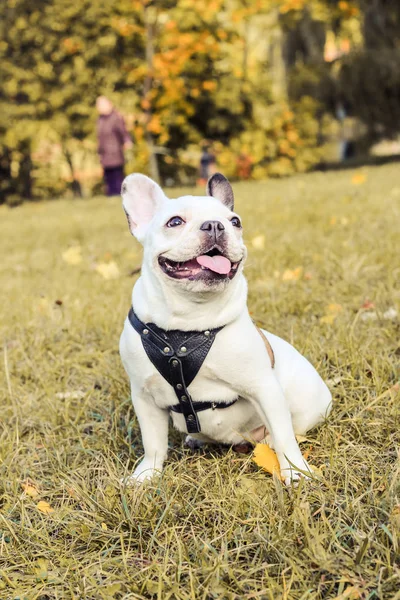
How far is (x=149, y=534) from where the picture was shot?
1617 mm

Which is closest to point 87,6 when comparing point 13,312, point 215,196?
point 13,312

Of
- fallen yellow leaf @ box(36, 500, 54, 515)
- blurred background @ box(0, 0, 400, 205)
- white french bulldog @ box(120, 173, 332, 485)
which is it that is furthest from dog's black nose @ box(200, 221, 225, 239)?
blurred background @ box(0, 0, 400, 205)

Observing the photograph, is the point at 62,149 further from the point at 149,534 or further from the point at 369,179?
the point at 149,534

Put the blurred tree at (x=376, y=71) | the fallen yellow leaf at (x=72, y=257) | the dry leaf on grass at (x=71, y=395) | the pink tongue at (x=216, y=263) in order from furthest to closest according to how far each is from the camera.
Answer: the blurred tree at (x=376, y=71) → the fallen yellow leaf at (x=72, y=257) → the dry leaf on grass at (x=71, y=395) → the pink tongue at (x=216, y=263)

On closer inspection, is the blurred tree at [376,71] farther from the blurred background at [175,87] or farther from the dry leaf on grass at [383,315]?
the dry leaf on grass at [383,315]

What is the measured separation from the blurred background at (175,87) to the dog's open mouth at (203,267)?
11.4 meters

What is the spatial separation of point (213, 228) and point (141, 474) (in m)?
0.84

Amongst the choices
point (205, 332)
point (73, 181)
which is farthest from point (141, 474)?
point (73, 181)

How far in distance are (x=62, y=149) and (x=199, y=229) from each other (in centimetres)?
1436

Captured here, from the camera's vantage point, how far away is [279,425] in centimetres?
180

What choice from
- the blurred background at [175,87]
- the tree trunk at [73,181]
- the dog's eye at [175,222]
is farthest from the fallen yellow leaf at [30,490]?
the tree trunk at [73,181]

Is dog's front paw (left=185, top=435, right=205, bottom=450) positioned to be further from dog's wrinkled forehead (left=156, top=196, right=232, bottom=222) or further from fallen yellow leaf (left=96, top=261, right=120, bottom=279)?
fallen yellow leaf (left=96, top=261, right=120, bottom=279)

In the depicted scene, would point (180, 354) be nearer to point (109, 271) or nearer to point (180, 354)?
point (180, 354)

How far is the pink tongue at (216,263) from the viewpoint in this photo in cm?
173
